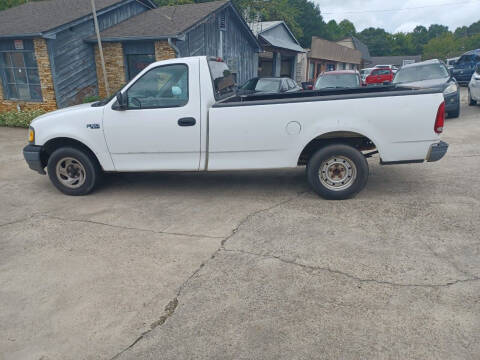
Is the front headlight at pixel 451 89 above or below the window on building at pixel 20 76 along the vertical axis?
below

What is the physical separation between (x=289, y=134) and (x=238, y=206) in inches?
48.4

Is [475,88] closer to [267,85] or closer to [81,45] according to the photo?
[267,85]

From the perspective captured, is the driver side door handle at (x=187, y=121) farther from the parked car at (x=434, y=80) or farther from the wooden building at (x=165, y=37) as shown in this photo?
the wooden building at (x=165, y=37)

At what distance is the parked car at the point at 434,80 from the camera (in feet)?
36.4

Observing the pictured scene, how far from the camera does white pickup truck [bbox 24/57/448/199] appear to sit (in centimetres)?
500

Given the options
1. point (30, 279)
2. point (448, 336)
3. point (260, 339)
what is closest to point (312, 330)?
point (260, 339)

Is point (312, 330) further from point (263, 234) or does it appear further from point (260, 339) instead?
point (263, 234)

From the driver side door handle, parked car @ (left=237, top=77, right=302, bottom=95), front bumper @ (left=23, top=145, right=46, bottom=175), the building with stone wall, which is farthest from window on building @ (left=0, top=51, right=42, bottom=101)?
the driver side door handle

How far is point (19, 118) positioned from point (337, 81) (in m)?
11.3

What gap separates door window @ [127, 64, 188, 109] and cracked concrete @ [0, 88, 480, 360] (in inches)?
57.1

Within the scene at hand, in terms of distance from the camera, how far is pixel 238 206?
17.8 ft

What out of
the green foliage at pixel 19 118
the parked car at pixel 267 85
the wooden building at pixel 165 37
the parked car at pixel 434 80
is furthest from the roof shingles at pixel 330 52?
the green foliage at pixel 19 118

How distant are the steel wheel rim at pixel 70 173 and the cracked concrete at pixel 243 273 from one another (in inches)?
10.3

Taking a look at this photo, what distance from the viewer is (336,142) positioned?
5379 mm
